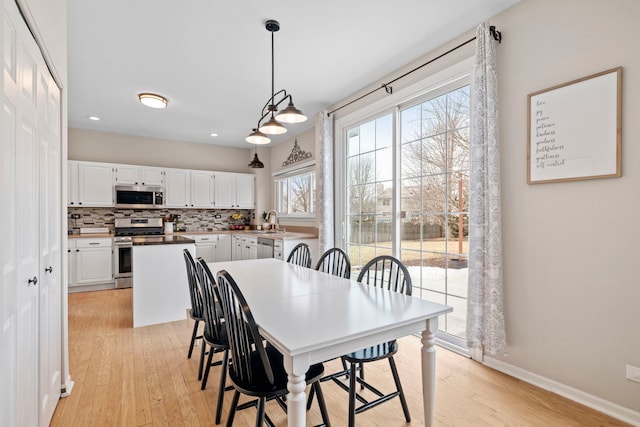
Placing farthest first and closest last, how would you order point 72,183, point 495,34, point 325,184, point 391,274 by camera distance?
point 72,183 < point 325,184 < point 495,34 < point 391,274

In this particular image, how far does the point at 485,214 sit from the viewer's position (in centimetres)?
242

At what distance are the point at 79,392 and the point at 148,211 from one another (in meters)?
4.36

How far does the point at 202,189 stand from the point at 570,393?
6.03 metres

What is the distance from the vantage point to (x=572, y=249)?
206cm

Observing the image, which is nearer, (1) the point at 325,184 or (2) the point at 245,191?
(1) the point at 325,184

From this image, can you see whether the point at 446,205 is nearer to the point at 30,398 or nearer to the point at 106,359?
the point at 30,398

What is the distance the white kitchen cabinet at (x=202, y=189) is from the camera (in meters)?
6.20

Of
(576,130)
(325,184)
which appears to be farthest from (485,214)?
(325,184)

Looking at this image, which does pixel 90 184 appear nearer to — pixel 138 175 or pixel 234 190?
pixel 138 175

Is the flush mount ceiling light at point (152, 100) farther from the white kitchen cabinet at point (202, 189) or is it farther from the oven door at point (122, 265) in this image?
the oven door at point (122, 265)

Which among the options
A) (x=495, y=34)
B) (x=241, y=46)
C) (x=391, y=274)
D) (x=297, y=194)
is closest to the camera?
(x=391, y=274)

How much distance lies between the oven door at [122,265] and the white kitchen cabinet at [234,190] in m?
1.81

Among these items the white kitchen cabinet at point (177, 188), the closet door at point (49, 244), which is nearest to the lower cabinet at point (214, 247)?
the white kitchen cabinet at point (177, 188)

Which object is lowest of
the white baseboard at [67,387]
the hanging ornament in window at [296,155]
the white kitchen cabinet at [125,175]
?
the white baseboard at [67,387]
